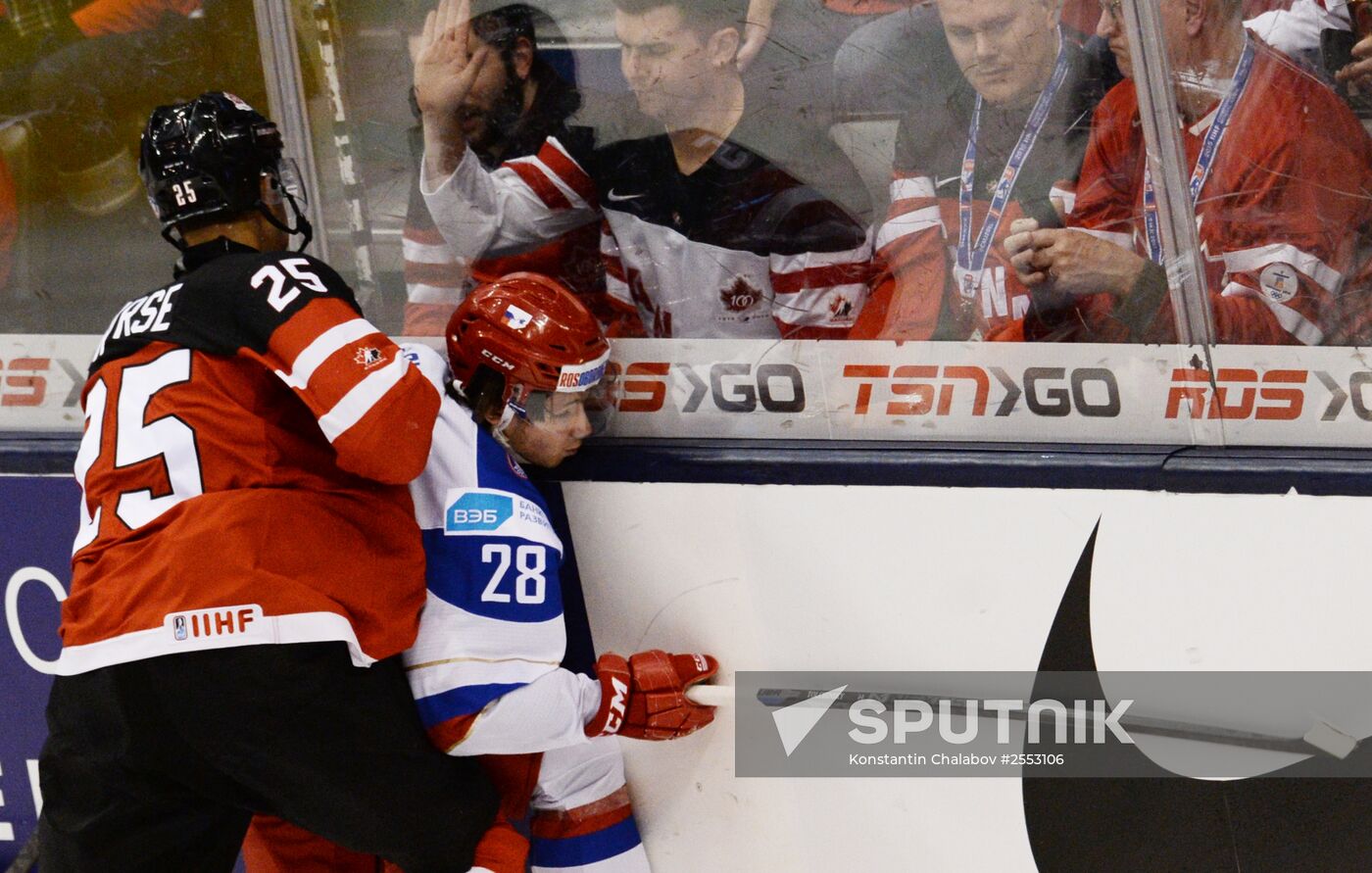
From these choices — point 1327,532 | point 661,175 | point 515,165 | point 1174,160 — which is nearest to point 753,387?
point 661,175

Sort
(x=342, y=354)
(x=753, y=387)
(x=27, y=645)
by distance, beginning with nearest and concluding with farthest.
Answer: (x=342, y=354), (x=753, y=387), (x=27, y=645)

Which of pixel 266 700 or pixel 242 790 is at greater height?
pixel 266 700

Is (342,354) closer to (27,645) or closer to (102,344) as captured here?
(102,344)

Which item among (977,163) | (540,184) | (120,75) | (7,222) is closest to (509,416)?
(540,184)

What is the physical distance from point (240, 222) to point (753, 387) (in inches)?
30.4

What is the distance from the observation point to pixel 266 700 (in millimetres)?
1852

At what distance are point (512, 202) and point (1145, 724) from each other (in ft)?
3.95

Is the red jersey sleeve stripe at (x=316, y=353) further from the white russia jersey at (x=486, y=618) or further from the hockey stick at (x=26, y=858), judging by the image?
the hockey stick at (x=26, y=858)

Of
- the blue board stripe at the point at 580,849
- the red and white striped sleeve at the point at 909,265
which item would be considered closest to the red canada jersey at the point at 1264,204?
the red and white striped sleeve at the point at 909,265

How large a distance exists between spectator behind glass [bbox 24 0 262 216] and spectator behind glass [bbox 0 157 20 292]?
0.32 ft

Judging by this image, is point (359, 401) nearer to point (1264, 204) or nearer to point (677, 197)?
point (677, 197)

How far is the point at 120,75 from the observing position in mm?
2352

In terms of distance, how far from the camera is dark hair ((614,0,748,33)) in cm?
205

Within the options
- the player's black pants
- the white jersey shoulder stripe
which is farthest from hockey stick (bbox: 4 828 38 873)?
the white jersey shoulder stripe
